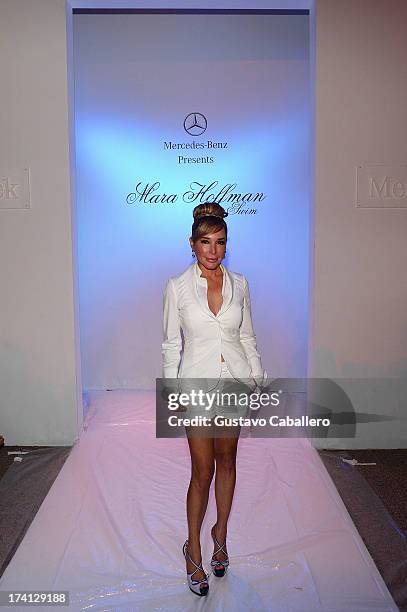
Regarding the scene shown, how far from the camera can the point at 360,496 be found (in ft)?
12.1

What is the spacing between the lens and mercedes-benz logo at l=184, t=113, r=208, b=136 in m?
5.62

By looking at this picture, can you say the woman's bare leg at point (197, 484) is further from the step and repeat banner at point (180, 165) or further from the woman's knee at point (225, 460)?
the step and repeat banner at point (180, 165)

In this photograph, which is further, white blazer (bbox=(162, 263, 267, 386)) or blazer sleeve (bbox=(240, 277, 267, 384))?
blazer sleeve (bbox=(240, 277, 267, 384))

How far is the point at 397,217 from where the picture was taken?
439 cm

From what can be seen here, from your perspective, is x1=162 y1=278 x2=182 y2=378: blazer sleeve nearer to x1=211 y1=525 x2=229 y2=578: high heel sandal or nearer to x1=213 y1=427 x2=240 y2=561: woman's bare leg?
x1=213 y1=427 x2=240 y2=561: woman's bare leg

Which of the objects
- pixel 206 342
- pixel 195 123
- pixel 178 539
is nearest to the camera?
pixel 206 342

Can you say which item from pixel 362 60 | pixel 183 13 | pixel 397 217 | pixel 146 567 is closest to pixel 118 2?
pixel 183 13

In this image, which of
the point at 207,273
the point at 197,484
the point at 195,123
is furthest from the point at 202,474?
the point at 195,123

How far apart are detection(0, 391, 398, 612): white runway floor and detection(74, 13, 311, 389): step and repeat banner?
5.23 ft

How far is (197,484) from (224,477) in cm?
12

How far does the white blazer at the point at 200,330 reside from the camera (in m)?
2.61

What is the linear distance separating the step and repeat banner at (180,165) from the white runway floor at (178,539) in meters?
1.59

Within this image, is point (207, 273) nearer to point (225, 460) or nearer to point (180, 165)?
point (225, 460)

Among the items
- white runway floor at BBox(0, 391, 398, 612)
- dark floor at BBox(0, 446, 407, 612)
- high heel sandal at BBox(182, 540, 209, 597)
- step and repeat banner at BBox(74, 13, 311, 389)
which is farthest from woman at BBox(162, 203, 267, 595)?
step and repeat banner at BBox(74, 13, 311, 389)
